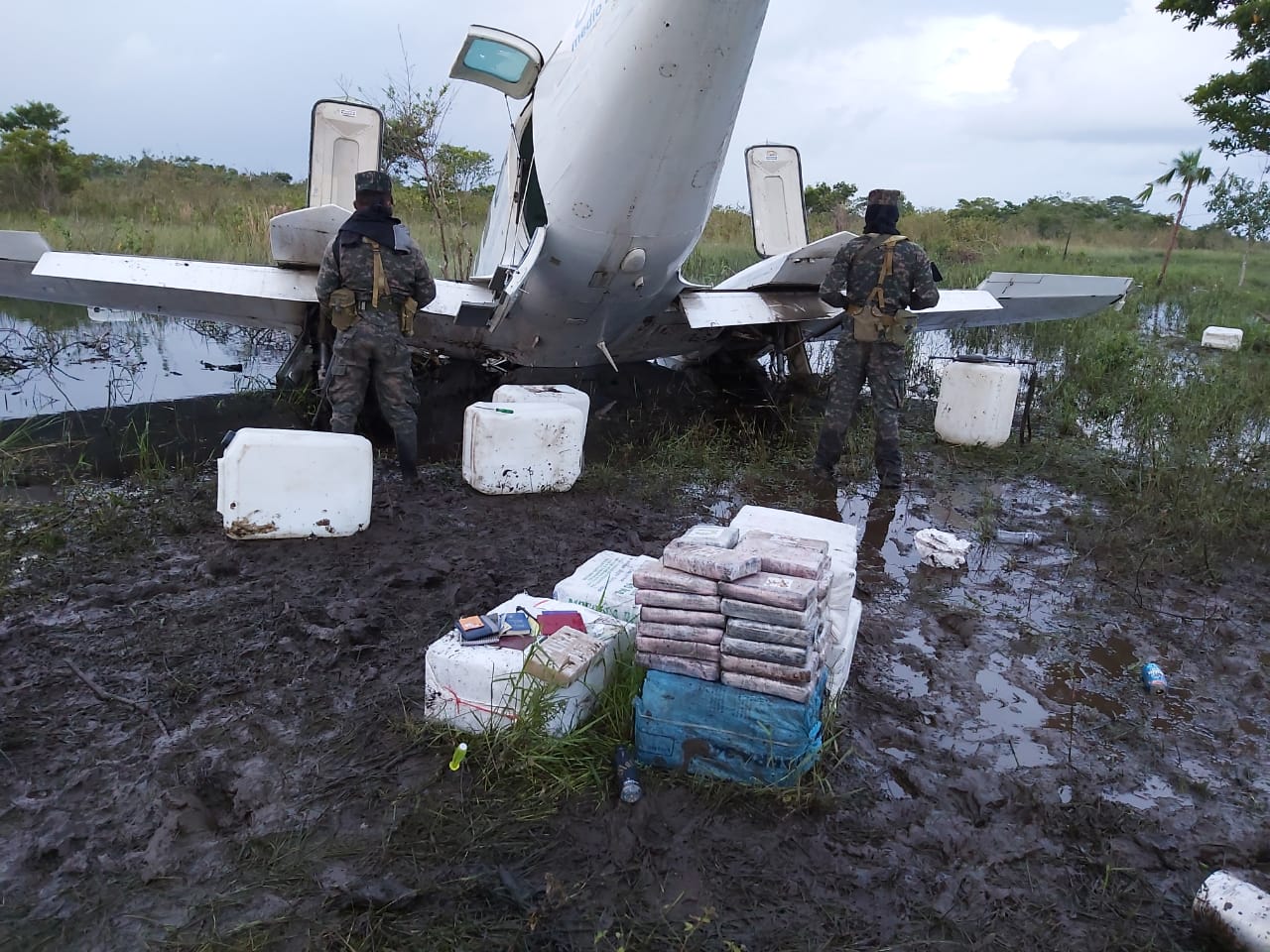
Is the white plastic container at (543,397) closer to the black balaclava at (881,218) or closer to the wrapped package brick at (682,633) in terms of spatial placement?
the black balaclava at (881,218)

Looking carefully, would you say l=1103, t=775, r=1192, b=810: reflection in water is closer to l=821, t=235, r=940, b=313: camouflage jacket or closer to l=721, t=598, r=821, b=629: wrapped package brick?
l=721, t=598, r=821, b=629: wrapped package brick

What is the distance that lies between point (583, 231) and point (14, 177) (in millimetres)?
21310

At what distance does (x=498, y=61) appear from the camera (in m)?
6.23

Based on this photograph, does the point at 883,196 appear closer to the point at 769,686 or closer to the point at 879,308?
the point at 879,308

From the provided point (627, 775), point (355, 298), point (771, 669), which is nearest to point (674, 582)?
point (771, 669)

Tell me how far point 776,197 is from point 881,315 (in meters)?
3.97

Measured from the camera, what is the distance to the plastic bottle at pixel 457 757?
272 cm

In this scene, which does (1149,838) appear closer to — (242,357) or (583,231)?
(583,231)

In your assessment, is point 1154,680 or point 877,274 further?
point 877,274

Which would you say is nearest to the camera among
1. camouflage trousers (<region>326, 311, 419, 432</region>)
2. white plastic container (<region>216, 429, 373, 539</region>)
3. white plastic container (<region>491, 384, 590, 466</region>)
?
white plastic container (<region>216, 429, 373, 539</region>)

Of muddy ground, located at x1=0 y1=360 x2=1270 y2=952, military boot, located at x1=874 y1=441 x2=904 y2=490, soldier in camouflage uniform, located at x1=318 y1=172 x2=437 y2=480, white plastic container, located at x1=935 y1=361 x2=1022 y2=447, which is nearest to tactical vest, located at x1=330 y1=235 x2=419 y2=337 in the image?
soldier in camouflage uniform, located at x1=318 y1=172 x2=437 y2=480

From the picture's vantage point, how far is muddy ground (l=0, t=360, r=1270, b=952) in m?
2.23

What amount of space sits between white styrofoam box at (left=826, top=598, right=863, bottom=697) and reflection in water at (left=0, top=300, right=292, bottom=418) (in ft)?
24.6

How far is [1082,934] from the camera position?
227 centimetres
